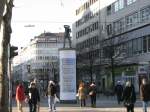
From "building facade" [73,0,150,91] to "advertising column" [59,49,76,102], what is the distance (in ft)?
92.3

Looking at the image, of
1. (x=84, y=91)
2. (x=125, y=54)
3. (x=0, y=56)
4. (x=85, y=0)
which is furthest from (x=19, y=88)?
(x=85, y=0)

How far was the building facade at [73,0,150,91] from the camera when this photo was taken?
74.7 meters

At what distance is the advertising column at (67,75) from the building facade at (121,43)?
28126 millimetres

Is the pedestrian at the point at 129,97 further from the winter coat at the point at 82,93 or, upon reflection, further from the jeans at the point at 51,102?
the winter coat at the point at 82,93

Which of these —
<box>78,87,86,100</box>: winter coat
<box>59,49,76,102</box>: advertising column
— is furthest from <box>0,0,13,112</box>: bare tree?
<box>59,49,76,102</box>: advertising column

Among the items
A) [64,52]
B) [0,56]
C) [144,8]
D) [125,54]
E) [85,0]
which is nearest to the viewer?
[0,56]

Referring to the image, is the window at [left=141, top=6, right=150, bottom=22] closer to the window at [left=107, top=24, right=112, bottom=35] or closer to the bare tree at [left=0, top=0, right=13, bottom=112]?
the window at [left=107, top=24, right=112, bottom=35]

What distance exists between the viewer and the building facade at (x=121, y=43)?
245 feet

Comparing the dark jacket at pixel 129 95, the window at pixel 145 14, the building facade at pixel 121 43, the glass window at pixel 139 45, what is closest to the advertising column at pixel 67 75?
the dark jacket at pixel 129 95

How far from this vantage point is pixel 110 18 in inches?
3656

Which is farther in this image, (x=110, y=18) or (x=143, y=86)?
(x=110, y=18)

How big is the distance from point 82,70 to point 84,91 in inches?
2082

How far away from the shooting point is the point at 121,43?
79125 mm

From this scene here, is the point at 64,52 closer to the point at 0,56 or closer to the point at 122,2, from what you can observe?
the point at 0,56
